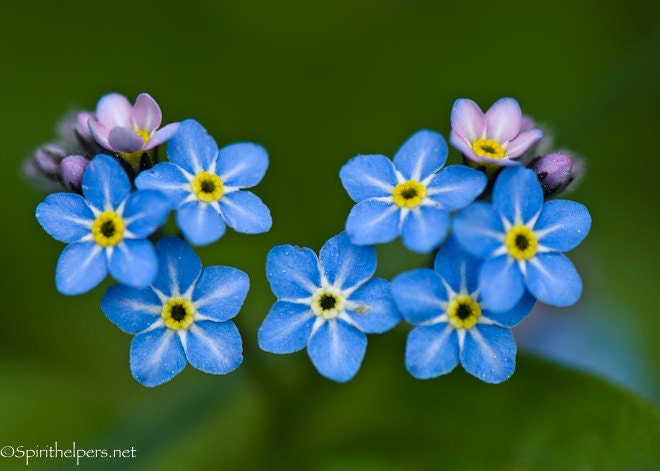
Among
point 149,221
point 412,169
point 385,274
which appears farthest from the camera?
point 385,274

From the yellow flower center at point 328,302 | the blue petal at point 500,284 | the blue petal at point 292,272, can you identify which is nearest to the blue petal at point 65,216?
the blue petal at point 292,272

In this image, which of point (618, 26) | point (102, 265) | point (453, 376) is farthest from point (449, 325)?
point (618, 26)

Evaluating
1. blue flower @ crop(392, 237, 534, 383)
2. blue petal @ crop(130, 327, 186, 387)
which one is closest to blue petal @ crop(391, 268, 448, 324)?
blue flower @ crop(392, 237, 534, 383)

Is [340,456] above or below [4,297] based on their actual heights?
below

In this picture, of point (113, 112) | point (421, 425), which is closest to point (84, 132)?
point (113, 112)

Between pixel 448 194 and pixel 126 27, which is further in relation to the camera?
pixel 126 27

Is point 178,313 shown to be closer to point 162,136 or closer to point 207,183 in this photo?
point 207,183

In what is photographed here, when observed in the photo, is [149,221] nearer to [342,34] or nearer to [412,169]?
[412,169]

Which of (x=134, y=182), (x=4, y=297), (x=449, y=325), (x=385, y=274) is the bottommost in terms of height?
(x=449, y=325)

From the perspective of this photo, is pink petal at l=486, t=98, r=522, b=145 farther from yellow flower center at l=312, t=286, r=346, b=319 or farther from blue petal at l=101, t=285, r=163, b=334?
blue petal at l=101, t=285, r=163, b=334
